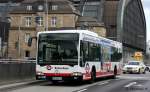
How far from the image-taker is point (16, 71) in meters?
24.3

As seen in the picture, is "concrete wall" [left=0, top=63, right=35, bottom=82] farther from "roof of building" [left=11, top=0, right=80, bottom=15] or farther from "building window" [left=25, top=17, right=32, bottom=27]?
"building window" [left=25, top=17, right=32, bottom=27]

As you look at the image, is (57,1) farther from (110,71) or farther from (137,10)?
(110,71)

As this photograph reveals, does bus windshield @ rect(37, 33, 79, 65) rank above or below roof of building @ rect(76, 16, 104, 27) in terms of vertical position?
below

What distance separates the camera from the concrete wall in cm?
2233

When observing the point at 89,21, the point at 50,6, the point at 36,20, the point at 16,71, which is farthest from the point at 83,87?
the point at 50,6

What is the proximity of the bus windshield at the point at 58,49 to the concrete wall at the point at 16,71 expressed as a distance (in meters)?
1.39

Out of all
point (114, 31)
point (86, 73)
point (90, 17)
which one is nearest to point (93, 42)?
point (86, 73)

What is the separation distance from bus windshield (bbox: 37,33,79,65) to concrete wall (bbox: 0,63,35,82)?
1385mm

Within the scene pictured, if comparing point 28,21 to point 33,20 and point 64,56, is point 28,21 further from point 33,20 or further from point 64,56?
point 64,56

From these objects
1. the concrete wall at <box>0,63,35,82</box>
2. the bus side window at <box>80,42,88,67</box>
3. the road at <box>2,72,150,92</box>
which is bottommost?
the road at <box>2,72,150,92</box>

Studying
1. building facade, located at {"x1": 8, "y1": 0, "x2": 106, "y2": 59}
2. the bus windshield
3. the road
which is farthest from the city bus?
building facade, located at {"x1": 8, "y1": 0, "x2": 106, "y2": 59}

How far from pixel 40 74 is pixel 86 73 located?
246 cm

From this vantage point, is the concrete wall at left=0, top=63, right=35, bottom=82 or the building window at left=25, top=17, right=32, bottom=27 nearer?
the concrete wall at left=0, top=63, right=35, bottom=82

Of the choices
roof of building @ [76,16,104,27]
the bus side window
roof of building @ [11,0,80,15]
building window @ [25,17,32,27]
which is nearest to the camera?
the bus side window
